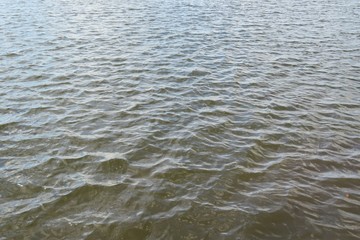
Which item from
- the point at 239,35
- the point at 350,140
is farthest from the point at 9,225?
the point at 239,35

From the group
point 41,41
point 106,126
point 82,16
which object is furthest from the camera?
point 82,16

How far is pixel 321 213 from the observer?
281 inches

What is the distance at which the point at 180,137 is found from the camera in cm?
1024

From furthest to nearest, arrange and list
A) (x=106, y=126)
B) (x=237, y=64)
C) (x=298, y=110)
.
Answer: (x=237, y=64) < (x=298, y=110) < (x=106, y=126)

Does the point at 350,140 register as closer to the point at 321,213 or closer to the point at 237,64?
the point at 321,213

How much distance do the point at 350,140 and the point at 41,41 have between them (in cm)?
1943

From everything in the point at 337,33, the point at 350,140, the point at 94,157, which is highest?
the point at 94,157

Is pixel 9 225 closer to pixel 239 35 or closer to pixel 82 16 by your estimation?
pixel 239 35

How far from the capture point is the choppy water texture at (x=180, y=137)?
7.00 m

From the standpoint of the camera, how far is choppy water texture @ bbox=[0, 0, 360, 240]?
23.0 ft

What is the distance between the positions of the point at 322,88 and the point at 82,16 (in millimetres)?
23988

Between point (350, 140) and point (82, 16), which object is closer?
point (350, 140)

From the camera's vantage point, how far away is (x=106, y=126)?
10.9 m

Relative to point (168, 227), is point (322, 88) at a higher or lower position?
lower
